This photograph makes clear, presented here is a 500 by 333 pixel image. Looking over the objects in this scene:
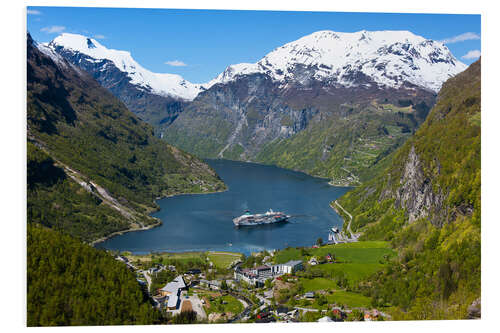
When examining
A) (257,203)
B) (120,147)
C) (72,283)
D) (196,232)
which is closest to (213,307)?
(72,283)

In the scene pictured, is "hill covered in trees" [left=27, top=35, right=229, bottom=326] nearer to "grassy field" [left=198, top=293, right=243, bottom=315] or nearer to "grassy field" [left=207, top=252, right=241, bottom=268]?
"grassy field" [left=198, top=293, right=243, bottom=315]

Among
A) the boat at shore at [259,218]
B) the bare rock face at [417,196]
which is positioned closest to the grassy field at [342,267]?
the bare rock face at [417,196]

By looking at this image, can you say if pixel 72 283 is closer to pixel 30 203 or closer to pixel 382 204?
pixel 30 203

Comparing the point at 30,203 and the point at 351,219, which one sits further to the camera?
the point at 351,219

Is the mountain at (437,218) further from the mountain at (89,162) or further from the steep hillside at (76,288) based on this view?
the mountain at (89,162)

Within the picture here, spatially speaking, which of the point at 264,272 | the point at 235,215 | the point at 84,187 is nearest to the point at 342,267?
the point at 264,272

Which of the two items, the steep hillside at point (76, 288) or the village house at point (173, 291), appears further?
the village house at point (173, 291)
